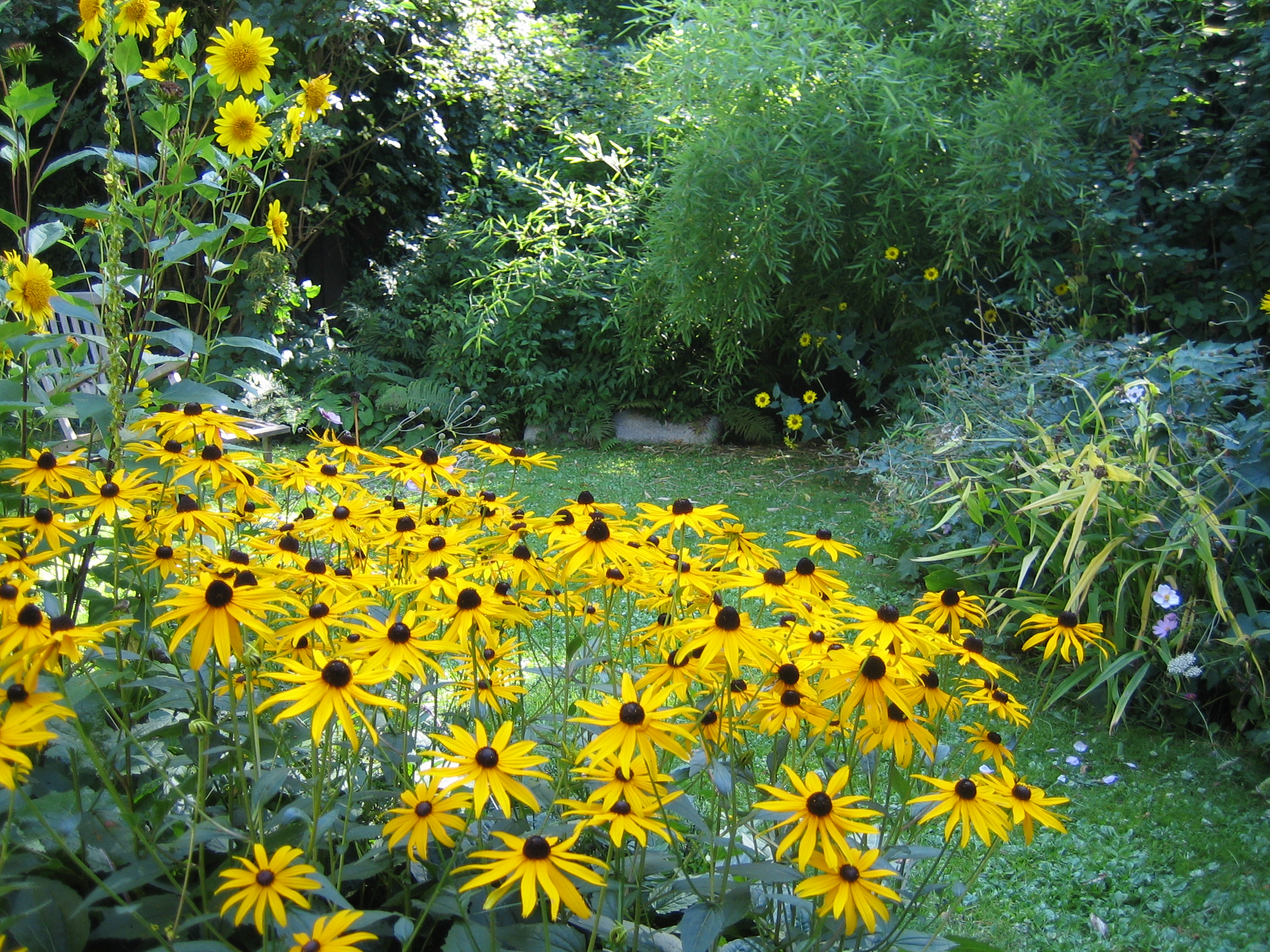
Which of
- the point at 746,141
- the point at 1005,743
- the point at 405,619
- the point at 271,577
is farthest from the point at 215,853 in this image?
the point at 746,141

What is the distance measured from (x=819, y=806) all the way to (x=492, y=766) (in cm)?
32

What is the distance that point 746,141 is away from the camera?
16.3 feet

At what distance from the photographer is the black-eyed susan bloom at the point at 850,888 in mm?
915

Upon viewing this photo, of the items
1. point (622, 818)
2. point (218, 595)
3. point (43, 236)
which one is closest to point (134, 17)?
point (43, 236)

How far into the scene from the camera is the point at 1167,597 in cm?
259

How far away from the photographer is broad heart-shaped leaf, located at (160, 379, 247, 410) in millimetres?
1481

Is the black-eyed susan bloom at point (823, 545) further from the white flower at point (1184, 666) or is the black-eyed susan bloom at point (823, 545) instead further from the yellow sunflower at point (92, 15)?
the white flower at point (1184, 666)

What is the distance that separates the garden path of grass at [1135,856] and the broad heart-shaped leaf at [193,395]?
1.62 metres

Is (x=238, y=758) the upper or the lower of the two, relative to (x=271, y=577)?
lower

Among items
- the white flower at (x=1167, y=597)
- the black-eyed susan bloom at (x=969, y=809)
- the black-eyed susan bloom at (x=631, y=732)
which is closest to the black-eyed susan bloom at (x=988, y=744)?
Answer: the black-eyed susan bloom at (x=969, y=809)

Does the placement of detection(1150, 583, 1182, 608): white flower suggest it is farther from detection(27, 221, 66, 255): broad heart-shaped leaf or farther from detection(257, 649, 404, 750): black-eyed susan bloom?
detection(27, 221, 66, 255): broad heart-shaped leaf

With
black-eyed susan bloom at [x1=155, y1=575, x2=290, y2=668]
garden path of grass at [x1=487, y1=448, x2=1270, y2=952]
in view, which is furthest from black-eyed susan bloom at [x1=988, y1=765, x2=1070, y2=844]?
garden path of grass at [x1=487, y1=448, x2=1270, y2=952]

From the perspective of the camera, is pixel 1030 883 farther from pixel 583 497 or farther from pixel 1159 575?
pixel 583 497

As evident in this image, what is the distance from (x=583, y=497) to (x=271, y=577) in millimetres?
465
